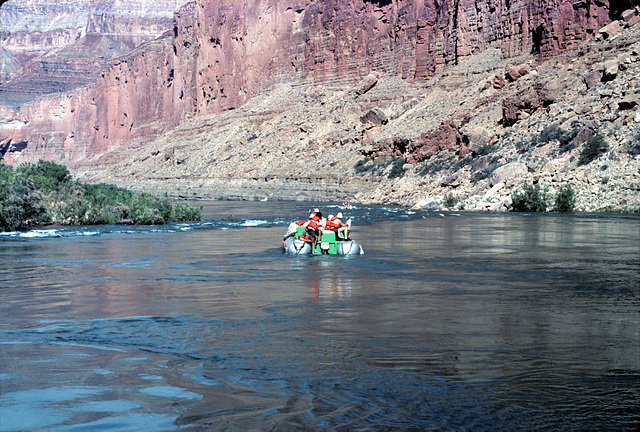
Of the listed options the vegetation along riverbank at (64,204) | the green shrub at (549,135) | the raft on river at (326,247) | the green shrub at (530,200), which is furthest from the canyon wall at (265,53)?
the raft on river at (326,247)

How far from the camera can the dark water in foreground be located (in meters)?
6.89

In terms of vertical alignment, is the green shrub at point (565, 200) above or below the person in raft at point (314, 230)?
above

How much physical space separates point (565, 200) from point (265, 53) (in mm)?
76957

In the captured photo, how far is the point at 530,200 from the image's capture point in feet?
134

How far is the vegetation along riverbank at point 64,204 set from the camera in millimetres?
29766

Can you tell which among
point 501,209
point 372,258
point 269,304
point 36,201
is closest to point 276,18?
point 501,209

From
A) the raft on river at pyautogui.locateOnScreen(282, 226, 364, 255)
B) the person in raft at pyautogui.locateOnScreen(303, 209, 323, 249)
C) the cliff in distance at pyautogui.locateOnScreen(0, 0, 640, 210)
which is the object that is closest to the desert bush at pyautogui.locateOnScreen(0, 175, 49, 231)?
the raft on river at pyautogui.locateOnScreen(282, 226, 364, 255)

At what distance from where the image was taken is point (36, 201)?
30.9 m

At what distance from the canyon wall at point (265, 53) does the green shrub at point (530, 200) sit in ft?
76.8

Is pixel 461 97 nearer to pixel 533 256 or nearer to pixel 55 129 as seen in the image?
pixel 533 256

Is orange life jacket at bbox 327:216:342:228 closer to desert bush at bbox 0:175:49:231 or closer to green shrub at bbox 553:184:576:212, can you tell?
desert bush at bbox 0:175:49:231

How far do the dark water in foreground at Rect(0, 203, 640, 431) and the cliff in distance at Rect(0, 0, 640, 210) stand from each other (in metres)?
25.2

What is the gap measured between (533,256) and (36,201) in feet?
66.8

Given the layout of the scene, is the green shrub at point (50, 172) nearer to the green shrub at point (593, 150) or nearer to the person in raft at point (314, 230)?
the person in raft at point (314, 230)
